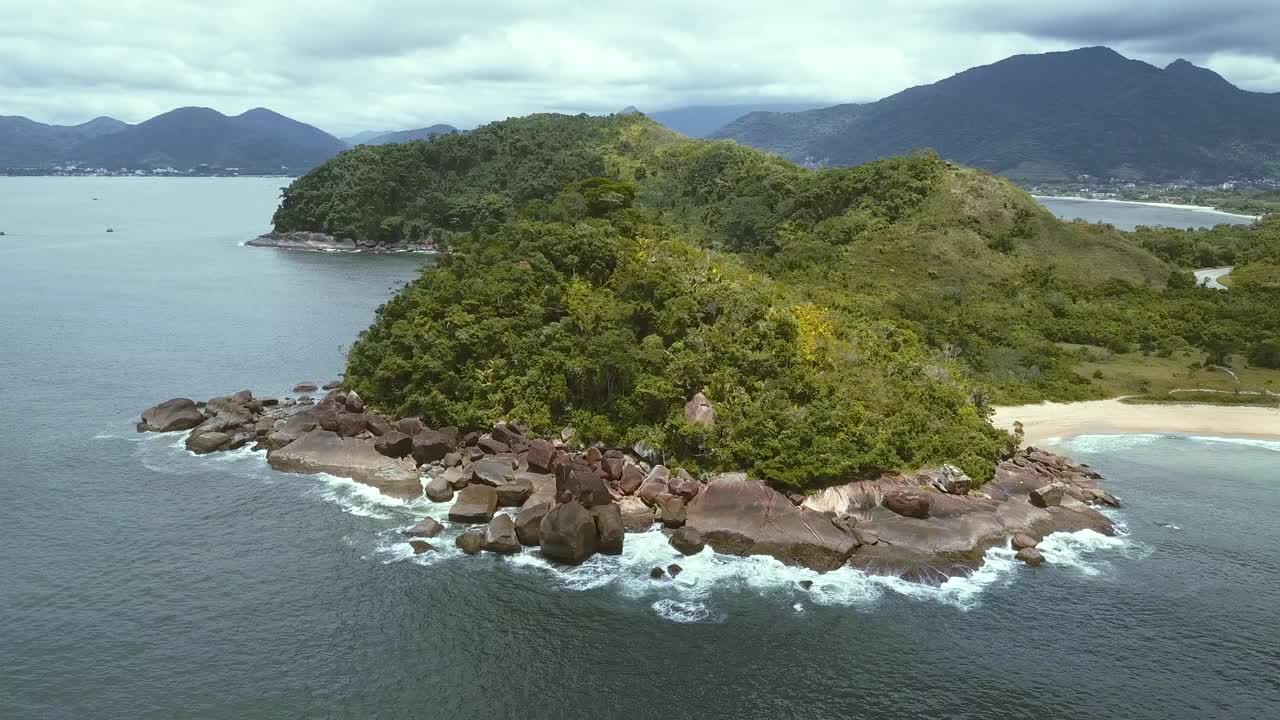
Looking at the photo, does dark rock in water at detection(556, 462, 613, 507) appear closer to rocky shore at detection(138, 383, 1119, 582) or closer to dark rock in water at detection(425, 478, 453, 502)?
rocky shore at detection(138, 383, 1119, 582)

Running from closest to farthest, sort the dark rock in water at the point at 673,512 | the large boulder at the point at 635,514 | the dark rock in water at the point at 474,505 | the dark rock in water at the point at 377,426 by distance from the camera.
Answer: the dark rock in water at the point at 673,512 → the large boulder at the point at 635,514 → the dark rock in water at the point at 474,505 → the dark rock in water at the point at 377,426

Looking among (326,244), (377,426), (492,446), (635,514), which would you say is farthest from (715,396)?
(326,244)

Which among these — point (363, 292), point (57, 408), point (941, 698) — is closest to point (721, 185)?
point (363, 292)

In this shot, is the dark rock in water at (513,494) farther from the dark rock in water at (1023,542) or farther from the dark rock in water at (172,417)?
the dark rock in water at (172,417)

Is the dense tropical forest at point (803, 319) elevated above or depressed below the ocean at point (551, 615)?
above

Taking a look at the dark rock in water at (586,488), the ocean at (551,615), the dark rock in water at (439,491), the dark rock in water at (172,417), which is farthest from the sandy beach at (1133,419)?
the dark rock in water at (172,417)

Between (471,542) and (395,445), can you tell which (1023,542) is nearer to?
(471,542)

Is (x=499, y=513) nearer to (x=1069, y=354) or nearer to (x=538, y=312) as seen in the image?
(x=538, y=312)
